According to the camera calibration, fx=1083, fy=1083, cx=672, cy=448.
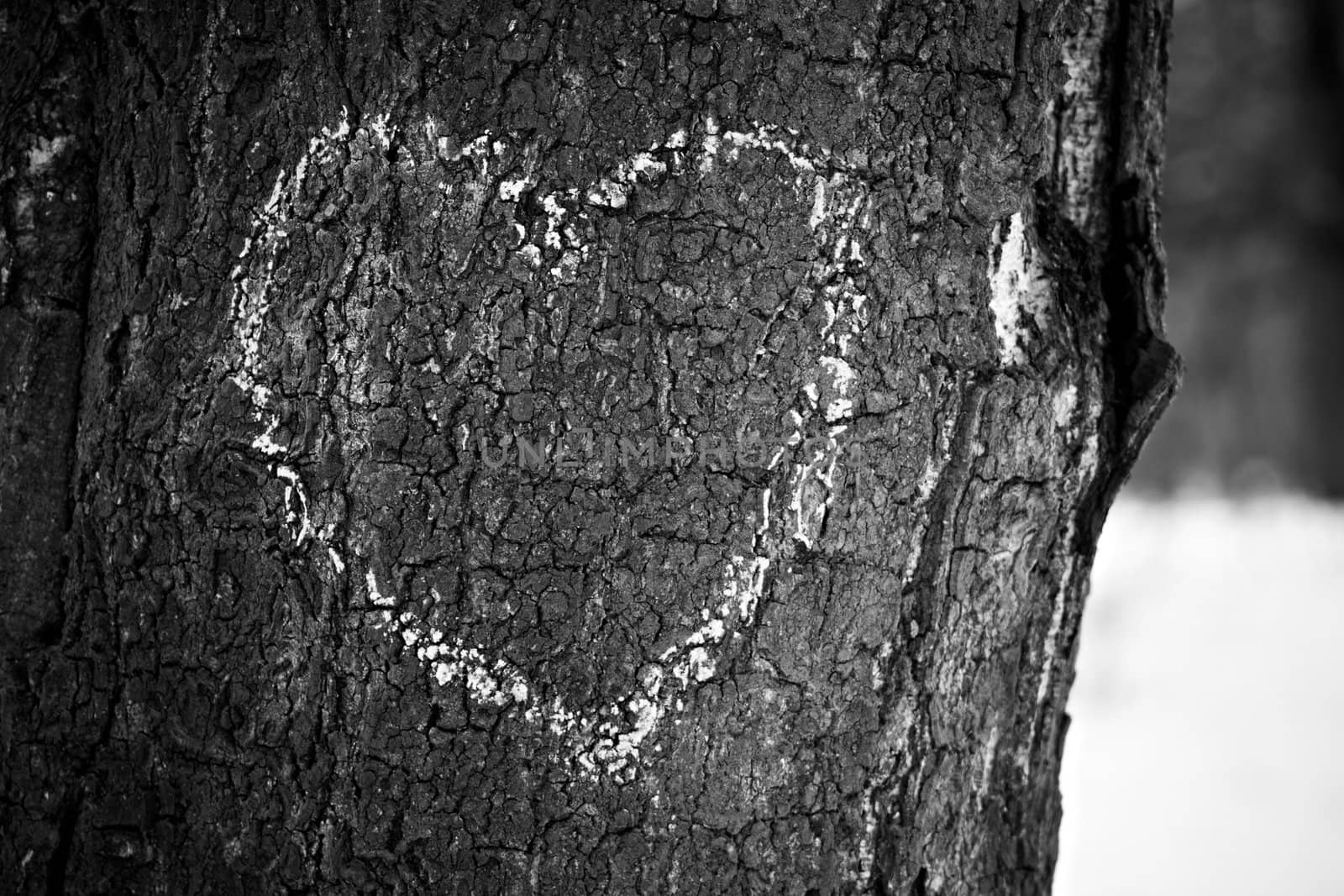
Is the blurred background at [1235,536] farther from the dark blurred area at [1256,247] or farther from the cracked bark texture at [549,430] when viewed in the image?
the cracked bark texture at [549,430]

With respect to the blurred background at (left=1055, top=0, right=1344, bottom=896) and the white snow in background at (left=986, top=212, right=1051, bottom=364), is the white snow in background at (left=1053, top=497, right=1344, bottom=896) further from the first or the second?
the white snow in background at (left=986, top=212, right=1051, bottom=364)

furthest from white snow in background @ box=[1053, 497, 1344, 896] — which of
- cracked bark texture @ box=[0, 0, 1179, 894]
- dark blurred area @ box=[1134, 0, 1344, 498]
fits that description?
cracked bark texture @ box=[0, 0, 1179, 894]

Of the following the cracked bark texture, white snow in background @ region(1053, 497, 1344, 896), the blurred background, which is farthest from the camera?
the blurred background

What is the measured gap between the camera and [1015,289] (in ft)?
4.10

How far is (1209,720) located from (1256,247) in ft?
13.0

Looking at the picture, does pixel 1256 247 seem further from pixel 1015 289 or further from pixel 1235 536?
pixel 1015 289

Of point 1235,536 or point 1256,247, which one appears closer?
point 1235,536

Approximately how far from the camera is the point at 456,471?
1.16 m

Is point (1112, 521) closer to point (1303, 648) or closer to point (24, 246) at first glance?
point (1303, 648)

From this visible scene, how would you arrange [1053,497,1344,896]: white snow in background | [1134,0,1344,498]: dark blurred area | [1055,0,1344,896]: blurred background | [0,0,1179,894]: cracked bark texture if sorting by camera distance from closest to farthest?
[0,0,1179,894]: cracked bark texture
[1053,497,1344,896]: white snow in background
[1055,0,1344,896]: blurred background
[1134,0,1344,498]: dark blurred area

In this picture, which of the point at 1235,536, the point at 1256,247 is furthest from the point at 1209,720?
the point at 1256,247

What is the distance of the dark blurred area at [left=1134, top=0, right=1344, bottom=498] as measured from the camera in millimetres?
5930

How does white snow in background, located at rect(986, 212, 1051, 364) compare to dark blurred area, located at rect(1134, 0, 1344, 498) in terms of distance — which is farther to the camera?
dark blurred area, located at rect(1134, 0, 1344, 498)

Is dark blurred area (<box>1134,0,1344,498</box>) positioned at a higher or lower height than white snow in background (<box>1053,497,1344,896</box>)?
higher
